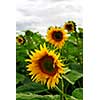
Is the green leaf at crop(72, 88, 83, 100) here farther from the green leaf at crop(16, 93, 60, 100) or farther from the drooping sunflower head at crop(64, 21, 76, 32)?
the drooping sunflower head at crop(64, 21, 76, 32)

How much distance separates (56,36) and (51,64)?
119mm

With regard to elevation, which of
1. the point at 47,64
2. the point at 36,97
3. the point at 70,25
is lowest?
the point at 36,97

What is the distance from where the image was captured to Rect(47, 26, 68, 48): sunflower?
1.01 m

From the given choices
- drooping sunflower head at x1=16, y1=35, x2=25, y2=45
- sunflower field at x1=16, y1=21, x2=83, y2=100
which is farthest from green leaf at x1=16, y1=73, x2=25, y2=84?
drooping sunflower head at x1=16, y1=35, x2=25, y2=45

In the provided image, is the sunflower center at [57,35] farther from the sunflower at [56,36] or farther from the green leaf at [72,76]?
the green leaf at [72,76]

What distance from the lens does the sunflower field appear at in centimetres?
95

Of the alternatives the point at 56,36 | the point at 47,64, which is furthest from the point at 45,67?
the point at 56,36

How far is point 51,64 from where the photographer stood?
0.96 meters

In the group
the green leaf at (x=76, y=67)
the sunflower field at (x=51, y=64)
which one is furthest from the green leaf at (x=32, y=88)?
the green leaf at (x=76, y=67)

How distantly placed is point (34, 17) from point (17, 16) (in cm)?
6

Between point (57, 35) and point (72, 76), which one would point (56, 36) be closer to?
point (57, 35)

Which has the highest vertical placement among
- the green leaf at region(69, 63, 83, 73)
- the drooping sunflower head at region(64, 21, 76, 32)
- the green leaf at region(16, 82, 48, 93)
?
the drooping sunflower head at region(64, 21, 76, 32)

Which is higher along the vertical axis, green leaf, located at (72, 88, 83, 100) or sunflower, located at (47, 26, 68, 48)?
sunflower, located at (47, 26, 68, 48)
